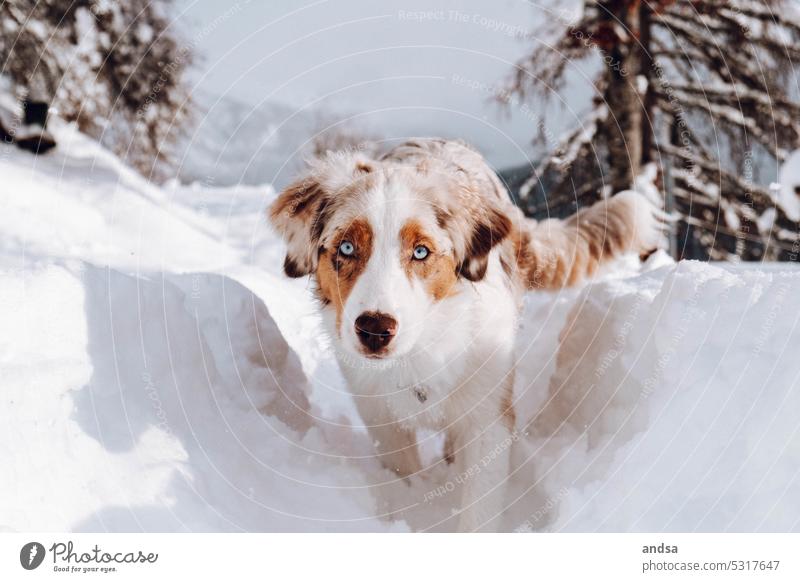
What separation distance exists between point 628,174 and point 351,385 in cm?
523

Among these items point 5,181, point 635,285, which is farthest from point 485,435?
point 5,181

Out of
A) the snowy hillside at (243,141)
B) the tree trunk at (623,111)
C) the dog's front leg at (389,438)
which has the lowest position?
the dog's front leg at (389,438)

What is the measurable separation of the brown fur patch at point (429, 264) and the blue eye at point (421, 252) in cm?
1

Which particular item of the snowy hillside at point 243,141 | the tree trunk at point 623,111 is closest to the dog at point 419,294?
the snowy hillside at point 243,141

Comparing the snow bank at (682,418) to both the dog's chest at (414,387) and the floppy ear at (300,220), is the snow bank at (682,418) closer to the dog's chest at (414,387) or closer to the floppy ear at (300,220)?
the dog's chest at (414,387)

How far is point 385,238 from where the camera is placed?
3.32 m

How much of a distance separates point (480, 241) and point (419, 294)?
0.59 metres

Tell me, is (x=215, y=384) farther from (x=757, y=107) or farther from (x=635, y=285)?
(x=757, y=107)

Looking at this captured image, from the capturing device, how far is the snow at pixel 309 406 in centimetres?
311

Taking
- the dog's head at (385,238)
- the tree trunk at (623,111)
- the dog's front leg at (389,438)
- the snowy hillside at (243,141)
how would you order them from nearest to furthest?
1. the dog's head at (385,238)
2. the dog's front leg at (389,438)
3. the snowy hillside at (243,141)
4. the tree trunk at (623,111)

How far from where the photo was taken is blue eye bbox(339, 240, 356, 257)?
3377 mm

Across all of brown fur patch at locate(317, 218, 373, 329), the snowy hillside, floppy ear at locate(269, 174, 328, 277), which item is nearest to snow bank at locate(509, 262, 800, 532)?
brown fur patch at locate(317, 218, 373, 329)

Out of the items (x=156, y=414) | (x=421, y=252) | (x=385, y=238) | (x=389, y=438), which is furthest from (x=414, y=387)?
(x=156, y=414)

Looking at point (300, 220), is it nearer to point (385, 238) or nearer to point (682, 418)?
point (385, 238)
